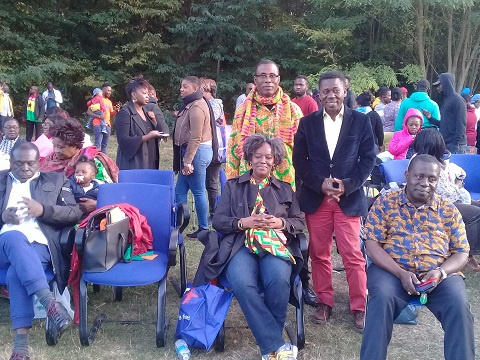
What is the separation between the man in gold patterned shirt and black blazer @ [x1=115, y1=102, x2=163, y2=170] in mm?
2758

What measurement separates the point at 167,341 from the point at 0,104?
11.0 metres

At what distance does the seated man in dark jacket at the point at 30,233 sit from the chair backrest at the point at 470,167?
152 inches

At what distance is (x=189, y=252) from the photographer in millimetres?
5633

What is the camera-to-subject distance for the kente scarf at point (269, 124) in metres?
4.13

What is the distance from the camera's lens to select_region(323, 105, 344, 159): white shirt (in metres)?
3.94

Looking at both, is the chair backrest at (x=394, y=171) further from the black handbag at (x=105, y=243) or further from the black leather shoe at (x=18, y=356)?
the black leather shoe at (x=18, y=356)

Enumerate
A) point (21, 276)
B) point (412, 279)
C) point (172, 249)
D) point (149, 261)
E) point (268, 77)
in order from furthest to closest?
1. point (268, 77)
2. point (149, 261)
3. point (172, 249)
4. point (21, 276)
5. point (412, 279)

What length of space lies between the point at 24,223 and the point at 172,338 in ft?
4.45

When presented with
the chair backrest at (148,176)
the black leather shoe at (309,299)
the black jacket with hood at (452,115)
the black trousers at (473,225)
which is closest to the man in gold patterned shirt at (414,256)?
the black leather shoe at (309,299)

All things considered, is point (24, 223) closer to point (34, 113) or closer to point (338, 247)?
point (338, 247)

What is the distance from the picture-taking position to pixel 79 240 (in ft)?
12.0

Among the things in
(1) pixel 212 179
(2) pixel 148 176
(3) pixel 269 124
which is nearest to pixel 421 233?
(3) pixel 269 124

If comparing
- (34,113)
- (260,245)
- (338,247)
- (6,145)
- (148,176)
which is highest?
(34,113)

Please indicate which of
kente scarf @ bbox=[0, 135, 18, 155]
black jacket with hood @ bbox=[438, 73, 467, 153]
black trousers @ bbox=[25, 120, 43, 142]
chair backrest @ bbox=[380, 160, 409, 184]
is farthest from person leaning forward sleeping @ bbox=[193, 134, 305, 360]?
black trousers @ bbox=[25, 120, 43, 142]
